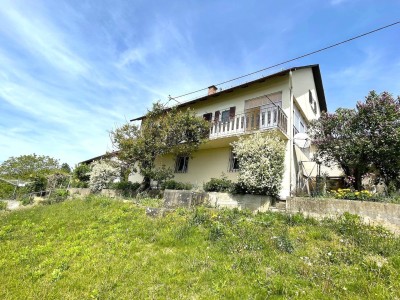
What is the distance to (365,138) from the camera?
31.8ft

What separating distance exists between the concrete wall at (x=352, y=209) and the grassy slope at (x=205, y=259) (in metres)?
0.65

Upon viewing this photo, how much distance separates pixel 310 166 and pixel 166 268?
12500mm

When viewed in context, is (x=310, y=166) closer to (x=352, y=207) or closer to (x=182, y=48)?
(x=352, y=207)

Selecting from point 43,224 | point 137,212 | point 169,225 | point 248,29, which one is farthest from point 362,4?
point 43,224

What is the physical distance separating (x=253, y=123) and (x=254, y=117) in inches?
13.9

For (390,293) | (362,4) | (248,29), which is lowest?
(390,293)

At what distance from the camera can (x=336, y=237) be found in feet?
19.7

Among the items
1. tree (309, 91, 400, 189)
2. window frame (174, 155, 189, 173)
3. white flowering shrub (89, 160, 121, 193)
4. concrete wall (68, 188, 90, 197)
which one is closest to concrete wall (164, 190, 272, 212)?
tree (309, 91, 400, 189)

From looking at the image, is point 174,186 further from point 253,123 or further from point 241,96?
point 241,96

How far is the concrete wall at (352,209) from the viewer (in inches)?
266

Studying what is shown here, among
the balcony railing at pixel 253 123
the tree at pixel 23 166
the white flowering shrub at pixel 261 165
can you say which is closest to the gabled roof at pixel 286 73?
the balcony railing at pixel 253 123

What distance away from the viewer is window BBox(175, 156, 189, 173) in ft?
53.5

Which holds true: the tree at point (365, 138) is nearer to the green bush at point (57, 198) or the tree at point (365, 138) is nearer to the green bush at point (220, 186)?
the green bush at point (220, 186)

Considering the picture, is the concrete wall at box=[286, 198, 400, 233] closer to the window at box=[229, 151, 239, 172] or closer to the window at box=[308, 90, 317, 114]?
the window at box=[229, 151, 239, 172]
